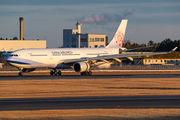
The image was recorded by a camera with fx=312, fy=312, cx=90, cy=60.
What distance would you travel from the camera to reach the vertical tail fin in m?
60.8

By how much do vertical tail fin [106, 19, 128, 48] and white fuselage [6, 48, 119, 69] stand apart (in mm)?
6675

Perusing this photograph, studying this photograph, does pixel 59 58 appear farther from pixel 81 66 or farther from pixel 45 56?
pixel 81 66

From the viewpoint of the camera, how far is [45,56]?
48.7 m

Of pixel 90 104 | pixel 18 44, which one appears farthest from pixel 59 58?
pixel 18 44

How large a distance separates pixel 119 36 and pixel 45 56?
18.8m

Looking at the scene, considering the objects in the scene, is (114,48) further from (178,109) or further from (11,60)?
(178,109)

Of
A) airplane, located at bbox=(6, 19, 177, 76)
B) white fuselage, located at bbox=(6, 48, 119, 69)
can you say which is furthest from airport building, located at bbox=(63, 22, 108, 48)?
white fuselage, located at bbox=(6, 48, 119, 69)

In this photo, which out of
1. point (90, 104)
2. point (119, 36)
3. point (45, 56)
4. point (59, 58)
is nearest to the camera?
point (90, 104)

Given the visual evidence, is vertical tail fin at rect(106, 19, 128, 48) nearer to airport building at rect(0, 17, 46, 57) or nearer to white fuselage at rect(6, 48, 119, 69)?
white fuselage at rect(6, 48, 119, 69)

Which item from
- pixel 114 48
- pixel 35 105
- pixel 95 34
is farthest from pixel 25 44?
pixel 35 105

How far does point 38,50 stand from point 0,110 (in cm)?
3142

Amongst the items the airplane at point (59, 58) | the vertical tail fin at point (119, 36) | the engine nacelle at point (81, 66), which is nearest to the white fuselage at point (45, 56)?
the airplane at point (59, 58)

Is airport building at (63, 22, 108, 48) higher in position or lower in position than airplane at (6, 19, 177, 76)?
higher

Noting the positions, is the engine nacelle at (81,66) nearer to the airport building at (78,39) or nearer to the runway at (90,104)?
the runway at (90,104)
